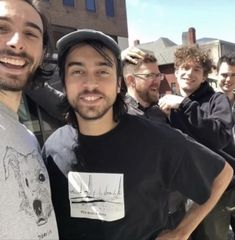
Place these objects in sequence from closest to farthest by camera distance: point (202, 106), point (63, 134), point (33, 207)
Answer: point (33, 207), point (63, 134), point (202, 106)

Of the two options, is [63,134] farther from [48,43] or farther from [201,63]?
[201,63]

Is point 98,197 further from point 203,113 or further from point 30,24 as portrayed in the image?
point 203,113

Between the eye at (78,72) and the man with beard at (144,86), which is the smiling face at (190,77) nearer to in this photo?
the man with beard at (144,86)

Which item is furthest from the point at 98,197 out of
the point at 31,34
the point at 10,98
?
the point at 31,34

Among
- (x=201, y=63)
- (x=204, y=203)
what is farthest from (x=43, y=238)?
(x=201, y=63)

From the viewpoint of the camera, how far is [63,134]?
7.18ft

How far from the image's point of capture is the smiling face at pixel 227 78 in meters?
4.34

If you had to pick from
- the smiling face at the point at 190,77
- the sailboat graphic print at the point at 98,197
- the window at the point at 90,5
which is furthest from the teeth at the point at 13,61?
the window at the point at 90,5

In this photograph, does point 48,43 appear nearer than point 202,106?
Yes

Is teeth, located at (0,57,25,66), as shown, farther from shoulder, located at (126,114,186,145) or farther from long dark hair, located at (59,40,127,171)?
shoulder, located at (126,114,186,145)

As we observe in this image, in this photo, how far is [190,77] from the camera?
3.26 metres

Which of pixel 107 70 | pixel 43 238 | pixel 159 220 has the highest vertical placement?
pixel 107 70

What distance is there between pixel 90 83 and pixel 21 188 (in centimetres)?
72

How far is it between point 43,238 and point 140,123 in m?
0.72
